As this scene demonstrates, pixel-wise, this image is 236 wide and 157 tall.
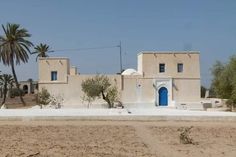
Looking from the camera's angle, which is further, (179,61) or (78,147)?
(179,61)

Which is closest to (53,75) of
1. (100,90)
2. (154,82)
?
(100,90)

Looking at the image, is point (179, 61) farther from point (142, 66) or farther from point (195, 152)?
point (195, 152)

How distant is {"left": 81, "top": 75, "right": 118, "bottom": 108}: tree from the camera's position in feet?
130

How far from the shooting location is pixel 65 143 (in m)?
14.4

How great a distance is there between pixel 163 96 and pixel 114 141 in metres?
27.7

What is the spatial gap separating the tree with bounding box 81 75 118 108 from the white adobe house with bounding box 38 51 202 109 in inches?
48.6

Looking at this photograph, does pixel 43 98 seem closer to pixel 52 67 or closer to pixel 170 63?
pixel 52 67

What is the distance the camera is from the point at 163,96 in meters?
42.3

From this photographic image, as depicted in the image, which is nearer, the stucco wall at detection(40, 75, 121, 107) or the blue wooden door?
the stucco wall at detection(40, 75, 121, 107)

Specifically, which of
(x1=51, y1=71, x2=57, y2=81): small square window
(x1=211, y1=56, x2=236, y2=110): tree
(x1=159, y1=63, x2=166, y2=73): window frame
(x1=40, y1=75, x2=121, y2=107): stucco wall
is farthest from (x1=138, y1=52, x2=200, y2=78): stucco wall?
(x1=51, y1=71, x2=57, y2=81): small square window

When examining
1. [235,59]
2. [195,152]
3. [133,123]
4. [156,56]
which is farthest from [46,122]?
[156,56]

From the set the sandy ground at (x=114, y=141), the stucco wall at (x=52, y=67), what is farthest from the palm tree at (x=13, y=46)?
the sandy ground at (x=114, y=141)

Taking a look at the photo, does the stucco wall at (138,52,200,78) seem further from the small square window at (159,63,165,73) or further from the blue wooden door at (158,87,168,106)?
the blue wooden door at (158,87,168,106)

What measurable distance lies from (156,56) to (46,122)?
2119 centimetres
